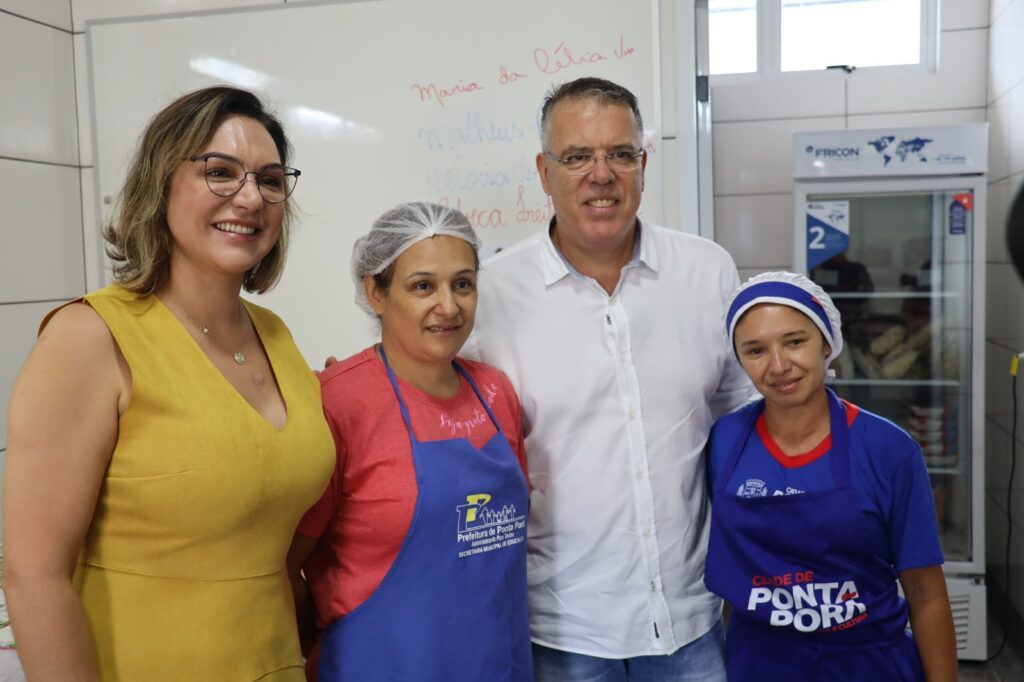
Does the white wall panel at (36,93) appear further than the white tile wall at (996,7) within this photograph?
No

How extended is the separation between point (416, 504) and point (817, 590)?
0.69 meters

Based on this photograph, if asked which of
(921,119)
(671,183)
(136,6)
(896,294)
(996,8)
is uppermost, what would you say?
(996,8)

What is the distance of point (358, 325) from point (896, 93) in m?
2.78

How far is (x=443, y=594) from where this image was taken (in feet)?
4.08

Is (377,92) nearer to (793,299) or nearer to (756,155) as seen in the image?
(793,299)

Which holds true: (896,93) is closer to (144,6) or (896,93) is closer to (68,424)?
(144,6)

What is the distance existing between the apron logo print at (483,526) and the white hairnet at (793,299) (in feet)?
1.75

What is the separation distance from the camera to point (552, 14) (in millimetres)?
2127

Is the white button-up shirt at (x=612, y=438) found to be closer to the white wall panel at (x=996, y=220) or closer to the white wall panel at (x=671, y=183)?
the white wall panel at (x=671, y=183)

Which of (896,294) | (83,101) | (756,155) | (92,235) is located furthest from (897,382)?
(83,101)

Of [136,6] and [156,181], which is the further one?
[136,6]

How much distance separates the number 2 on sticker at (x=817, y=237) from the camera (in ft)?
11.1

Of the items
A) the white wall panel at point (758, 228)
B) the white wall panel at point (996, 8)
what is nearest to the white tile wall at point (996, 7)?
the white wall panel at point (996, 8)

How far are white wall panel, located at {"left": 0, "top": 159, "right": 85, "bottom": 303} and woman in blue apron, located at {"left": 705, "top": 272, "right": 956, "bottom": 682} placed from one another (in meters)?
1.91
